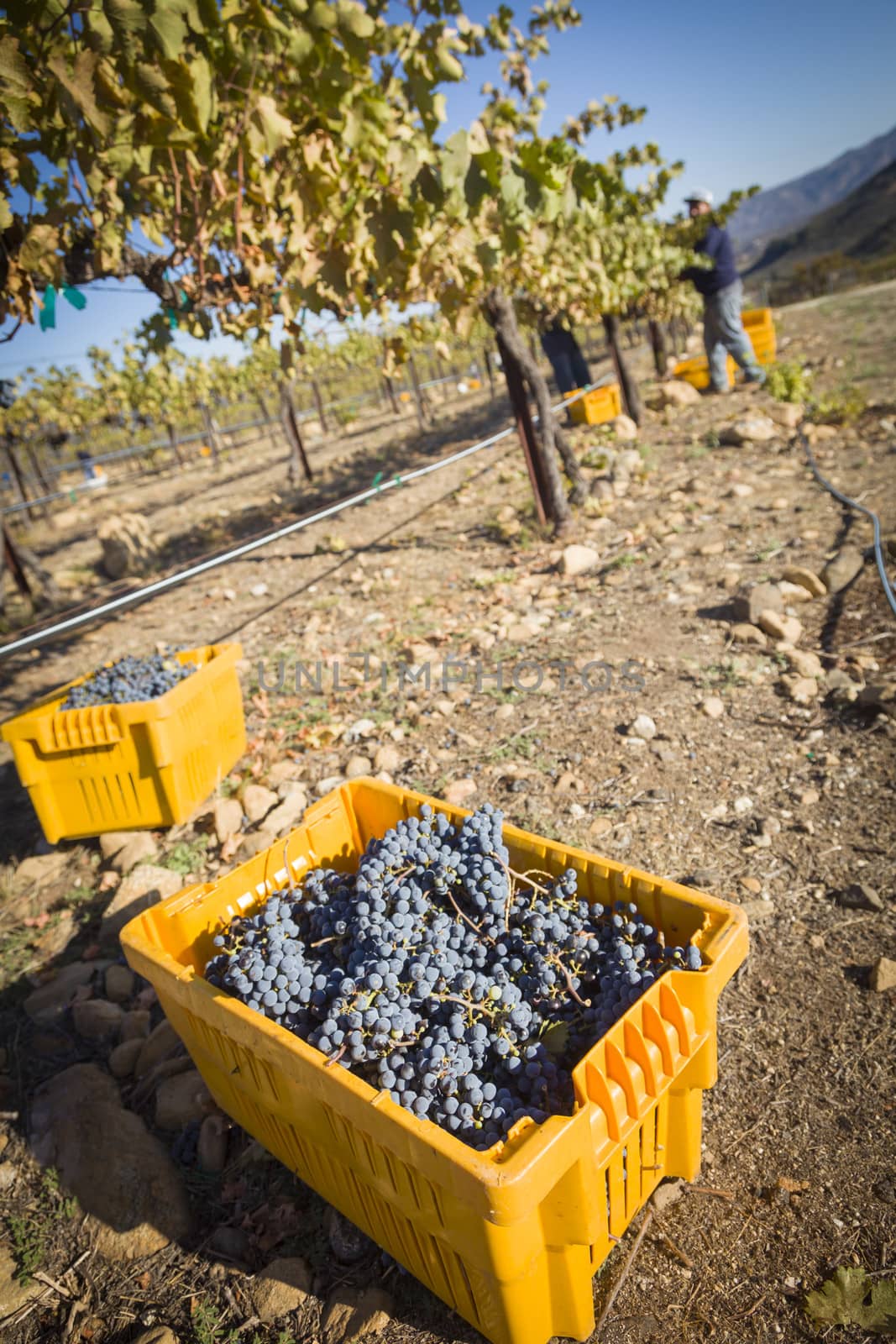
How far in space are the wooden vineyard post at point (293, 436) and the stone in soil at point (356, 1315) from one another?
10.1 m

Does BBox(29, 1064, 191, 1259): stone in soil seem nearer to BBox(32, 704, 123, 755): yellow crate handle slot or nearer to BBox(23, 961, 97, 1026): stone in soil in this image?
BBox(23, 961, 97, 1026): stone in soil

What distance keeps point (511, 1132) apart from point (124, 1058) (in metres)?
1.62

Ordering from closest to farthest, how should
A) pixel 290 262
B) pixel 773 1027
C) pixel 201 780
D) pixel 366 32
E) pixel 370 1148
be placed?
pixel 370 1148
pixel 773 1027
pixel 366 32
pixel 201 780
pixel 290 262

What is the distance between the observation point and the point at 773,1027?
1867 mm

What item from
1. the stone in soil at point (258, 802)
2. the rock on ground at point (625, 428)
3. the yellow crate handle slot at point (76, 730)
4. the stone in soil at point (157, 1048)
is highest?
the rock on ground at point (625, 428)

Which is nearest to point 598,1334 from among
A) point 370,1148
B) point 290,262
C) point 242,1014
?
point 370,1148

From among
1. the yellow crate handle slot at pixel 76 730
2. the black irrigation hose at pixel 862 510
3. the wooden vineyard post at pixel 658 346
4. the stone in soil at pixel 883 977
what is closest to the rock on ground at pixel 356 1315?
the stone in soil at pixel 883 977

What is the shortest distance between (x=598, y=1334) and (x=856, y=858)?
1.53 meters

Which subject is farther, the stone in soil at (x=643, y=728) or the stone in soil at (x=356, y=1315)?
the stone in soil at (x=643, y=728)

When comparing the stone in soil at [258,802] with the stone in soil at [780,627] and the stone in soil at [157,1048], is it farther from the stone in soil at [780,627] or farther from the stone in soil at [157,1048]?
the stone in soil at [780,627]

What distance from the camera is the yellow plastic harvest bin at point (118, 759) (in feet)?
9.12

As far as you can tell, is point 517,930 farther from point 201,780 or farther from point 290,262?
→ point 290,262

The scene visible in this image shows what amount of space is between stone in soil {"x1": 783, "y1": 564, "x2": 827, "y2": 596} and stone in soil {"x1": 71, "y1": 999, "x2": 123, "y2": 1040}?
12.5ft

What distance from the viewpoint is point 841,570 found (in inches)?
161
